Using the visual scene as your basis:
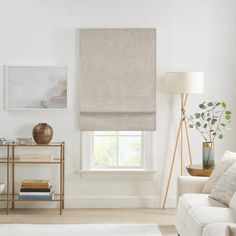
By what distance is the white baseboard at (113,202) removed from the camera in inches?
259

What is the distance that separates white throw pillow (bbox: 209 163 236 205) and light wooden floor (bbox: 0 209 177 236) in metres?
0.96

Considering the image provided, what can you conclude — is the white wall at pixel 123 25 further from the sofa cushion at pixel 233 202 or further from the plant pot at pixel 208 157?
the sofa cushion at pixel 233 202

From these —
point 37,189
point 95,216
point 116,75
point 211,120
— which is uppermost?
point 116,75

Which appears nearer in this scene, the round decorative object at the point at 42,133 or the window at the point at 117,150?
the round decorative object at the point at 42,133

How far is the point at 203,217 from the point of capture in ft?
13.9

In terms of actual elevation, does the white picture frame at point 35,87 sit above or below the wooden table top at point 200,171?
above

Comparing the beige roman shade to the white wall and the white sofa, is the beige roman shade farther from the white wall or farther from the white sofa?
the white sofa

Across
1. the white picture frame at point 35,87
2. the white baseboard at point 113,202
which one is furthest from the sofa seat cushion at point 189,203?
the white picture frame at point 35,87

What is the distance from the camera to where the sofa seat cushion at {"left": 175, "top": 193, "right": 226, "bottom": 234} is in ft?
15.3

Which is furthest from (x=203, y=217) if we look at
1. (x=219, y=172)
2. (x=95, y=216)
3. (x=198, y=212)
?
(x=95, y=216)

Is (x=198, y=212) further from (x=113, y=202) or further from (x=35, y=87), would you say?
(x=35, y=87)

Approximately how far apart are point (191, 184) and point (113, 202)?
159cm

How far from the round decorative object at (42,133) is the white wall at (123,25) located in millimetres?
252

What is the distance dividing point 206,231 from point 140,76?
2.88 m
